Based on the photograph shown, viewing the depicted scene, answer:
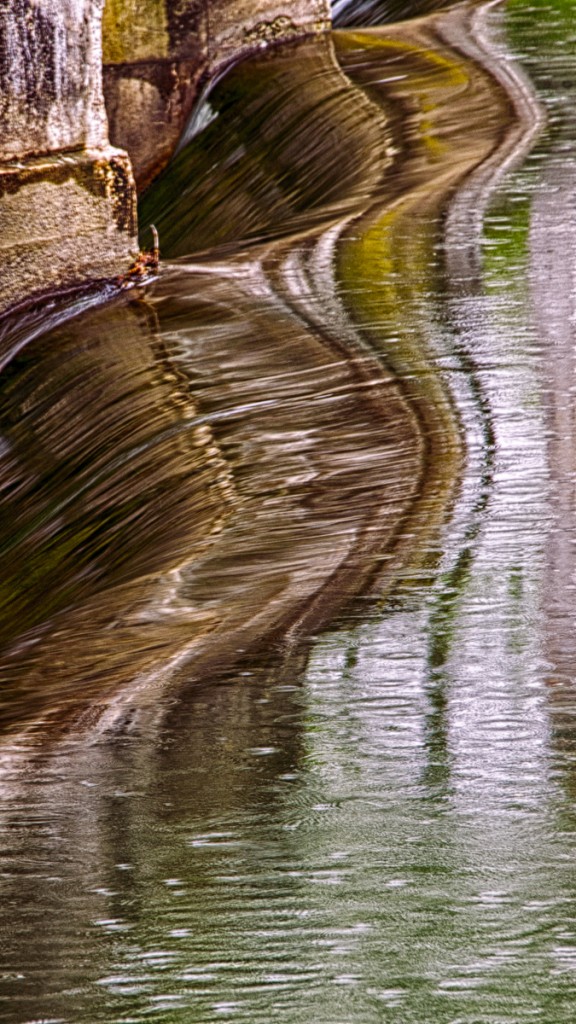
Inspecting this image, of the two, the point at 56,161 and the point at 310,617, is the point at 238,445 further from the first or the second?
the point at 56,161

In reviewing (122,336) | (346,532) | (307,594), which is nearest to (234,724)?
(307,594)

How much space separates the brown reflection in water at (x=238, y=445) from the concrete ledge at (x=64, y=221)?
0.90 ft

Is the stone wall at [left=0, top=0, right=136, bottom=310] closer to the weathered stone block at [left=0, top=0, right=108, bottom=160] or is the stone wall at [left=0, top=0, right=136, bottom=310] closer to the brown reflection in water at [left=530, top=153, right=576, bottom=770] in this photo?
the weathered stone block at [left=0, top=0, right=108, bottom=160]

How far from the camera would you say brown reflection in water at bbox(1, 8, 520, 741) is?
2.73 meters

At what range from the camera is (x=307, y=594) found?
2723mm

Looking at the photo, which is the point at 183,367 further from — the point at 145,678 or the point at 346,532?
the point at 145,678

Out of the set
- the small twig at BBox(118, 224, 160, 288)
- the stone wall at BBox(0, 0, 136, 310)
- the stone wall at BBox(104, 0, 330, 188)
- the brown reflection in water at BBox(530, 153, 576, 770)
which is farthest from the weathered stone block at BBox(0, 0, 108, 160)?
the stone wall at BBox(104, 0, 330, 188)

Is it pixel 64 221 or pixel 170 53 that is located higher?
pixel 170 53

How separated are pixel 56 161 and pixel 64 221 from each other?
0.74 feet

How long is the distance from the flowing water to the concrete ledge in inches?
5.3

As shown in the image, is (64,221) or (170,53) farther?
(170,53)

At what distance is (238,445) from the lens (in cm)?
366

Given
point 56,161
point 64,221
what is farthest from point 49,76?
point 64,221

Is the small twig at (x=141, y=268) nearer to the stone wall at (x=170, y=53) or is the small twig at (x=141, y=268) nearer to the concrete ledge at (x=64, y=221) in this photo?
the concrete ledge at (x=64, y=221)
